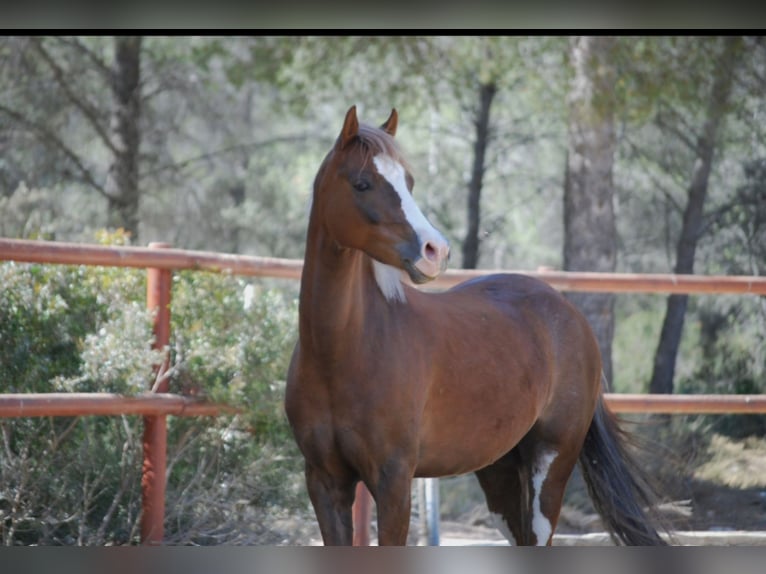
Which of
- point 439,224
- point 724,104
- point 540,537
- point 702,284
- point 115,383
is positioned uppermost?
point 724,104

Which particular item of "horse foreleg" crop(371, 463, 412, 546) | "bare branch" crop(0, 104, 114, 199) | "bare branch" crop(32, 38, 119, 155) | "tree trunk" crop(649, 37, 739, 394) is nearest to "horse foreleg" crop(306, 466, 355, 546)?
"horse foreleg" crop(371, 463, 412, 546)

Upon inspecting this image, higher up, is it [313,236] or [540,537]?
[313,236]

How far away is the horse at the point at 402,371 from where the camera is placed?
3.36m

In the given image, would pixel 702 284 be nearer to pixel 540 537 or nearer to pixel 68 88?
pixel 540 537

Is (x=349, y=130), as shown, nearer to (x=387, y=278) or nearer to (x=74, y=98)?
(x=387, y=278)

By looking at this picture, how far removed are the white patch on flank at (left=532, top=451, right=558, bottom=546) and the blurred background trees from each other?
2250mm

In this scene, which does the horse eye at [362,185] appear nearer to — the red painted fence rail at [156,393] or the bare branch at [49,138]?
the red painted fence rail at [156,393]

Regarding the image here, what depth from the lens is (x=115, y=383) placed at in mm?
4387

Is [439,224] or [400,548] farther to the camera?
[439,224]

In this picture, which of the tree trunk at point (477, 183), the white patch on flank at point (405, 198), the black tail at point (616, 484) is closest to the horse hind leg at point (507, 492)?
the black tail at point (616, 484)

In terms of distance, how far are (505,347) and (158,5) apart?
71.0 inches

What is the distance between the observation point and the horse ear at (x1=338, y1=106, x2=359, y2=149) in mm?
3369

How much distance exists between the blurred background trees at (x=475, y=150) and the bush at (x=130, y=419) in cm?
69

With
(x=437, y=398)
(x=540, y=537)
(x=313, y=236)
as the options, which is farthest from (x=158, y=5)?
(x=540, y=537)
